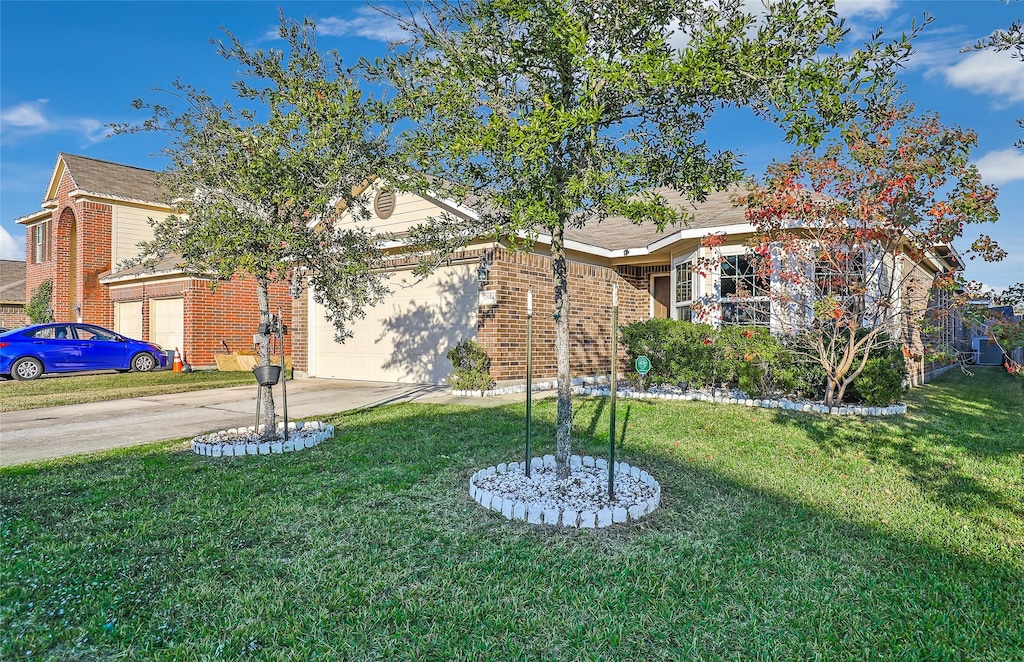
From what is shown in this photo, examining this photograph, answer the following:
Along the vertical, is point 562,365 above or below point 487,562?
above

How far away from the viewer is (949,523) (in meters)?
3.63

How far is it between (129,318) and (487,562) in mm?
19567

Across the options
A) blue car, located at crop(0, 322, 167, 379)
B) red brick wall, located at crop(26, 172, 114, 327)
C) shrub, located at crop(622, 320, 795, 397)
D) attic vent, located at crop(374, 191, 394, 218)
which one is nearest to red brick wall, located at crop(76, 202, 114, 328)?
red brick wall, located at crop(26, 172, 114, 327)

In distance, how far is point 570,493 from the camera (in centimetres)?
407

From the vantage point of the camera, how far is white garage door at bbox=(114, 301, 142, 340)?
17547 mm

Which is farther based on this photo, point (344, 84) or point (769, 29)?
point (344, 84)

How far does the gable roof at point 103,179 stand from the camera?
60.6 ft

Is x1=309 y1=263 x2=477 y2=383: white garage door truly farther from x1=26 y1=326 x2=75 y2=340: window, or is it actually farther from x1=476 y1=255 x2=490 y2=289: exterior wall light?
x1=26 y1=326 x2=75 y2=340: window

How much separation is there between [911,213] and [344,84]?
7126 millimetres

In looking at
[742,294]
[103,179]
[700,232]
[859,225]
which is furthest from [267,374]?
[103,179]

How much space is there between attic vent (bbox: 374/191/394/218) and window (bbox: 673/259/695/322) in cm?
619

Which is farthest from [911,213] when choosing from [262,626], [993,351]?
[993,351]

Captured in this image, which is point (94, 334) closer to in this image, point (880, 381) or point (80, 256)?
point (80, 256)

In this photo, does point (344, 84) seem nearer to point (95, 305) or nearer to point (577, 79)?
point (577, 79)
